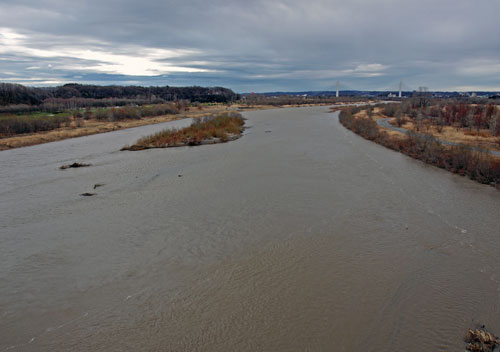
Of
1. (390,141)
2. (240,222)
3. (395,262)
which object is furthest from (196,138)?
(395,262)

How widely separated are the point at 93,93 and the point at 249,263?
120174 mm

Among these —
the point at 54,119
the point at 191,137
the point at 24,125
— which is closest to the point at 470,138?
the point at 191,137

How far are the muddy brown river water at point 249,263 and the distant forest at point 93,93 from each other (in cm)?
6447

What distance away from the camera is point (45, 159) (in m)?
22.2

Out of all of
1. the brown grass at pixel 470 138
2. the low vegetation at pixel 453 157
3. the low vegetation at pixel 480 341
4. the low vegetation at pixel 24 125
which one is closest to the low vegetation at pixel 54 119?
the low vegetation at pixel 24 125

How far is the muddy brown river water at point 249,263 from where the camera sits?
18.7 feet

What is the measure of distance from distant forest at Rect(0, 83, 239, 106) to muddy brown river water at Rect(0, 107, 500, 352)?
212ft

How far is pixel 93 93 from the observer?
111m

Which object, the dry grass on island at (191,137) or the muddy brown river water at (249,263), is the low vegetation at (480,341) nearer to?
the muddy brown river water at (249,263)

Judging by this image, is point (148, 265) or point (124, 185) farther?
point (124, 185)

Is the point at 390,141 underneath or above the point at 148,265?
above

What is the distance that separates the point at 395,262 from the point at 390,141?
19613mm

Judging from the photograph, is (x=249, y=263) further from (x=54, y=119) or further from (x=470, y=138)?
(x=54, y=119)

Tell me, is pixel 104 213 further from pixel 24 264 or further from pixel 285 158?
pixel 285 158
